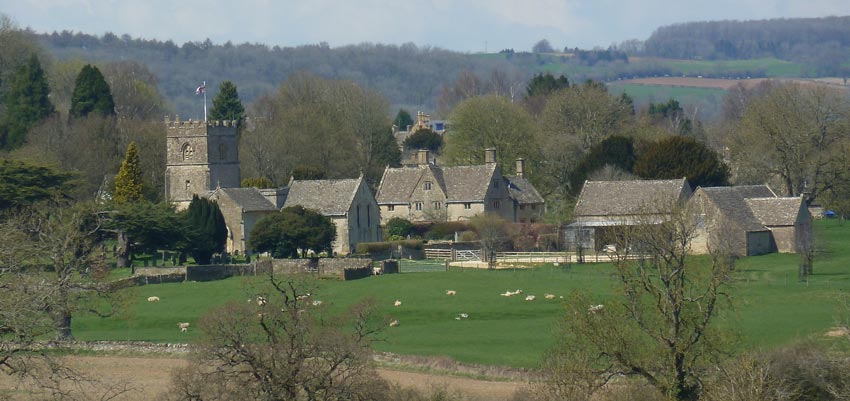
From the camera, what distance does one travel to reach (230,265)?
62.9 metres

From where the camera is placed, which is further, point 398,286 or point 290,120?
point 290,120

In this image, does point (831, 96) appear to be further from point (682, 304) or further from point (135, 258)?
point (682, 304)

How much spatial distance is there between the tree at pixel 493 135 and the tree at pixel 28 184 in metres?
31.6

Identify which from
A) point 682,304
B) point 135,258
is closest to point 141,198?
point 135,258

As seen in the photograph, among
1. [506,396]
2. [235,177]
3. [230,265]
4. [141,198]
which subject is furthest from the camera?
[235,177]

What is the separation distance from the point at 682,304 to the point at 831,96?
188 ft

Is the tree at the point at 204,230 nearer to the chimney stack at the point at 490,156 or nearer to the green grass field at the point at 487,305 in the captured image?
the green grass field at the point at 487,305

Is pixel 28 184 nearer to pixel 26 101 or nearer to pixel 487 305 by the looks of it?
pixel 487 305

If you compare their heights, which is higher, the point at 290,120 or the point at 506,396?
the point at 290,120

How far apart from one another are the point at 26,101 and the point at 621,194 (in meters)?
40.9

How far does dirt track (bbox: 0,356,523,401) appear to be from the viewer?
39000 millimetres

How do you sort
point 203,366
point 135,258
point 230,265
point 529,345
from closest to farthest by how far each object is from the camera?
1. point 203,366
2. point 529,345
3. point 230,265
4. point 135,258

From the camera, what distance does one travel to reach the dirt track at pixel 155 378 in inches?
1535

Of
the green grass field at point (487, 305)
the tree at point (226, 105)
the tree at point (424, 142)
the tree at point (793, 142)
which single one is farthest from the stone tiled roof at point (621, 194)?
the tree at point (424, 142)
